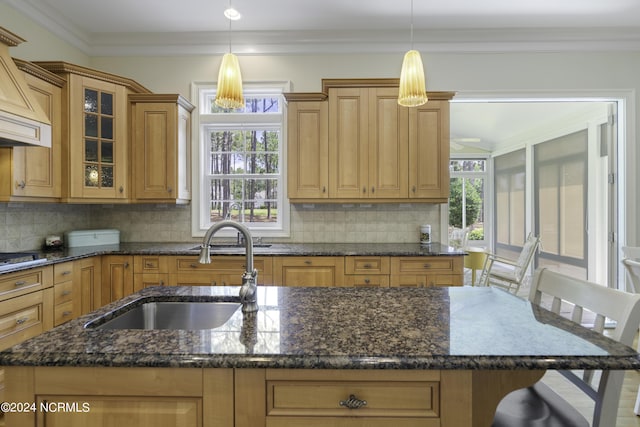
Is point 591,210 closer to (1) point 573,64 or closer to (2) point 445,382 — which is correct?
(1) point 573,64

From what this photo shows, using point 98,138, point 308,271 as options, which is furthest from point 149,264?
point 308,271

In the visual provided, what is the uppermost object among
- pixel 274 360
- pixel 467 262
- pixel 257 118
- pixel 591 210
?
pixel 257 118

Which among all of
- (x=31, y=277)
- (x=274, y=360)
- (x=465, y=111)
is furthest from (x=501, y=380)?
(x=465, y=111)

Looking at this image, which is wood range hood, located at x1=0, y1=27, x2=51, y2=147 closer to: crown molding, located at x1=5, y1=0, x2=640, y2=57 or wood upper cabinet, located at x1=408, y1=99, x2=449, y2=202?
crown molding, located at x1=5, y1=0, x2=640, y2=57

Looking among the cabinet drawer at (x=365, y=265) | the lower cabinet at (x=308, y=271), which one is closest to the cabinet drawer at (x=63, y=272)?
the lower cabinet at (x=308, y=271)

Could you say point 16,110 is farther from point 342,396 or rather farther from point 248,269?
point 342,396

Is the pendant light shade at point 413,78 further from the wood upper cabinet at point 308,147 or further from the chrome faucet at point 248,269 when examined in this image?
the chrome faucet at point 248,269

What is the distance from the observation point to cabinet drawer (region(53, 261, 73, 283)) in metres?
2.55

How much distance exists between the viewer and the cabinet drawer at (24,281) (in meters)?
2.15

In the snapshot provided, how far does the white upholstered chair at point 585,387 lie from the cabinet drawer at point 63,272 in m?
2.96

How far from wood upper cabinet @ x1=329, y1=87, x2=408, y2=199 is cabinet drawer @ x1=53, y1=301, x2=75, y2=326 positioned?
237cm

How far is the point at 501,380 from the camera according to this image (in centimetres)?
93

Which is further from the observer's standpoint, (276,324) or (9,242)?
(9,242)

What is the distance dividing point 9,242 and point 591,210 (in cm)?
636
